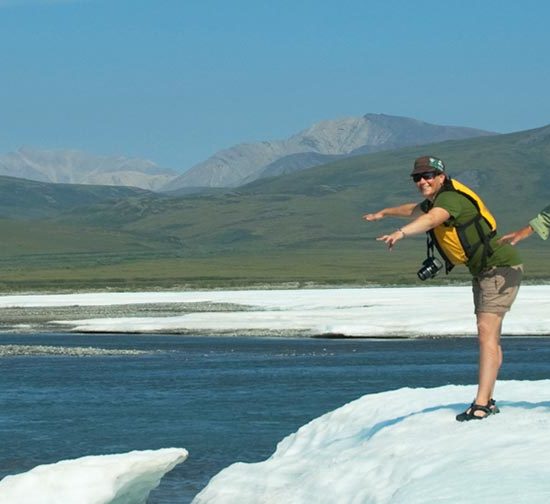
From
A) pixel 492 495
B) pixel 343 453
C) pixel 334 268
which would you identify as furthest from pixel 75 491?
pixel 334 268

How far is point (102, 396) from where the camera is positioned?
1163 inches

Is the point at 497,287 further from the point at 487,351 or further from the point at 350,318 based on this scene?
the point at 350,318

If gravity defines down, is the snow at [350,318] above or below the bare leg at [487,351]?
below

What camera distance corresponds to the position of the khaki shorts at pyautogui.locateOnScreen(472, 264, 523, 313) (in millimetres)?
12508

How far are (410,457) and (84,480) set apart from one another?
3.18 m

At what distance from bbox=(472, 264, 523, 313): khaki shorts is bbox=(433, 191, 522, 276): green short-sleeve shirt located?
7 cm

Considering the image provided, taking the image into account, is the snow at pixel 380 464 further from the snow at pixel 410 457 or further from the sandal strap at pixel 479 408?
the sandal strap at pixel 479 408

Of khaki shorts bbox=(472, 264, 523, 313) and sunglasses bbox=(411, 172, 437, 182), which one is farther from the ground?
sunglasses bbox=(411, 172, 437, 182)

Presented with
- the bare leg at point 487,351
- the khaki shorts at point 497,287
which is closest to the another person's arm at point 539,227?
the khaki shorts at point 497,287

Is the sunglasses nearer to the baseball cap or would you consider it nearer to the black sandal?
the baseball cap

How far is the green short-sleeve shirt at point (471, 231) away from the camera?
11.9m

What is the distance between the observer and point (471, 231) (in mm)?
12125

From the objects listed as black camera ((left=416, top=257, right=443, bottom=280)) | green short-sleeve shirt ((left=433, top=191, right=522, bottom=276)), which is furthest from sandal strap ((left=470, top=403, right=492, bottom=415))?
black camera ((left=416, top=257, right=443, bottom=280))

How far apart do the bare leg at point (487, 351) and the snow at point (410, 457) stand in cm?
28
